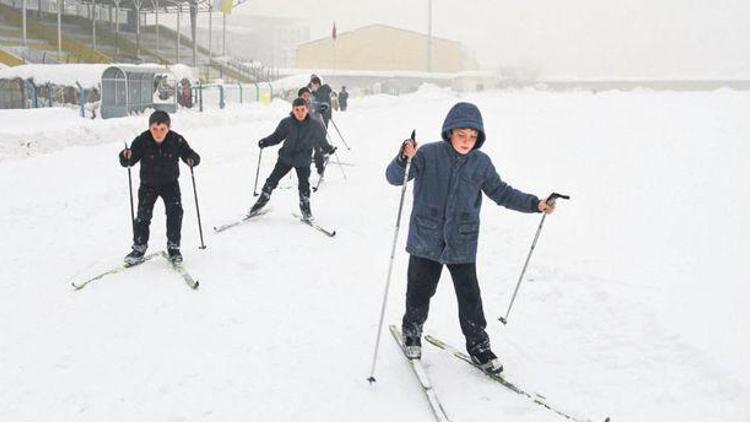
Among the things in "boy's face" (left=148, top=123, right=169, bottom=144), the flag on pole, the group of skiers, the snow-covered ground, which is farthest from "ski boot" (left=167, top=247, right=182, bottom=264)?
the flag on pole

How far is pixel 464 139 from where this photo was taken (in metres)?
4.08

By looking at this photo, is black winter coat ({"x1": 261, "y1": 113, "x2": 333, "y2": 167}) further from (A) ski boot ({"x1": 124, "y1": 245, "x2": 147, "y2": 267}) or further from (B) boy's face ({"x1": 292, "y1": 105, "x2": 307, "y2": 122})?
(A) ski boot ({"x1": 124, "y1": 245, "x2": 147, "y2": 267})

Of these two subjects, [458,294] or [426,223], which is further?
[458,294]

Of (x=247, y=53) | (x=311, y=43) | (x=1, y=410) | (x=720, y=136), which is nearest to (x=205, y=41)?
(x=247, y=53)

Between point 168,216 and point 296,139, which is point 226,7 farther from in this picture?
point 168,216

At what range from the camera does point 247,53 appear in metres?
113

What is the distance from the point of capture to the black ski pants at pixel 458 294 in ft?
14.1

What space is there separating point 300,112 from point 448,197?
4.67 m

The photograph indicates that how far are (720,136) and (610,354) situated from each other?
505 inches

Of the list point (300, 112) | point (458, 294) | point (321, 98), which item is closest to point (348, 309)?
point (458, 294)

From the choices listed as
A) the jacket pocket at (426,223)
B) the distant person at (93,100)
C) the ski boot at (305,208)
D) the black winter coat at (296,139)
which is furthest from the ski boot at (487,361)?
the distant person at (93,100)

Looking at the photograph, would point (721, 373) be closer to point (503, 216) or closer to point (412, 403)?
point (412, 403)

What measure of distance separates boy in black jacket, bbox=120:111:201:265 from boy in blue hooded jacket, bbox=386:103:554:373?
3123 mm

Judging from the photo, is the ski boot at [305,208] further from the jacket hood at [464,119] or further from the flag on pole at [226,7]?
the flag on pole at [226,7]
